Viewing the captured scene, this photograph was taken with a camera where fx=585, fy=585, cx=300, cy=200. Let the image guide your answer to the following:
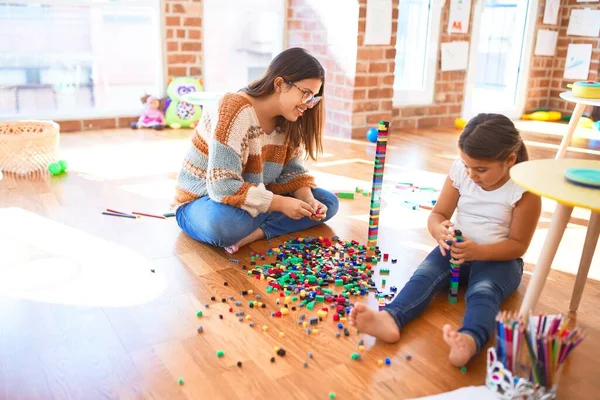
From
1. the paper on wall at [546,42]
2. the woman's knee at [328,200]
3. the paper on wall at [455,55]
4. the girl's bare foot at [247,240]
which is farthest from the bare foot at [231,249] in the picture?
the paper on wall at [546,42]

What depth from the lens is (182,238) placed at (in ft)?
6.79

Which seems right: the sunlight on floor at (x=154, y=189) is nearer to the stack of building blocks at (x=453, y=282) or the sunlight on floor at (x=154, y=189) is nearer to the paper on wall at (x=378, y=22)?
the stack of building blocks at (x=453, y=282)

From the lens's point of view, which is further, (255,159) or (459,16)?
(459,16)

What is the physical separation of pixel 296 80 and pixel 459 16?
9.42ft

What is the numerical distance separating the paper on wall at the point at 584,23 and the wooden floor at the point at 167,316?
9.18 ft

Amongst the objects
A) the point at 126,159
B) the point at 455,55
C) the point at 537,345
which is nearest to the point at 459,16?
the point at 455,55

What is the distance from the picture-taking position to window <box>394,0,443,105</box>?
4176mm

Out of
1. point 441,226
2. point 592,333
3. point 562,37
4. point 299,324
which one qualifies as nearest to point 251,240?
point 299,324

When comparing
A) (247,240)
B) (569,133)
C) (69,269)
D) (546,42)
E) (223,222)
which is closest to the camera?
(69,269)

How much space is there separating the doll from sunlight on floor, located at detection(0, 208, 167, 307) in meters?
1.86

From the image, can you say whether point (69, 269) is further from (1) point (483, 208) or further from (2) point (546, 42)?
(2) point (546, 42)

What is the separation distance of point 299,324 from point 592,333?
76 centimetres

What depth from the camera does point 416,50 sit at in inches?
169

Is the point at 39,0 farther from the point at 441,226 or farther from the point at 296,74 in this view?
the point at 441,226
